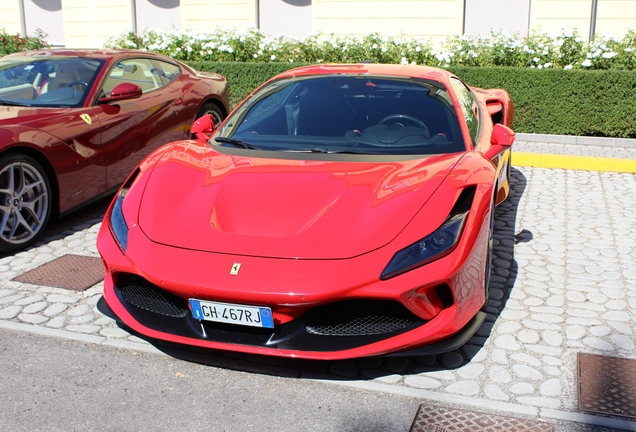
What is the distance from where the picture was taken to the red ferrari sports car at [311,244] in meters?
3.09

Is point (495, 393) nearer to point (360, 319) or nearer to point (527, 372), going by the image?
point (527, 372)

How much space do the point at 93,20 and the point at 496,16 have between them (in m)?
9.36

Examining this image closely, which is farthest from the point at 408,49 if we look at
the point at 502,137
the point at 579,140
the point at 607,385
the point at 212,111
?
the point at 607,385

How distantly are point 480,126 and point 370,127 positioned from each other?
1.00 metres

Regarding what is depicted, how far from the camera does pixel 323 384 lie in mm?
3299

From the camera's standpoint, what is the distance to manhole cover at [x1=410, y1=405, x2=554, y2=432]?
9.54 ft

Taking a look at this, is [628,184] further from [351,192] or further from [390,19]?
[390,19]

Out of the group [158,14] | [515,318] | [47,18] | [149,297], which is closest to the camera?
[149,297]

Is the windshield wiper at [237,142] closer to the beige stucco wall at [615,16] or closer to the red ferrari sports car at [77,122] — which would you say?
the red ferrari sports car at [77,122]

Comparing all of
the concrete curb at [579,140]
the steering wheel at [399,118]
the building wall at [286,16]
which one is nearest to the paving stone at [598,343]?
A: the steering wheel at [399,118]

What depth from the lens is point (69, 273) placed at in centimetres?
477

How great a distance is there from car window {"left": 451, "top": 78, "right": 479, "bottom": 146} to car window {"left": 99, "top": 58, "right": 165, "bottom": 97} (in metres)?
Result: 3.03

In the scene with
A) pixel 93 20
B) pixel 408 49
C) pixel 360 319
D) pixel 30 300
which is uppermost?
pixel 93 20

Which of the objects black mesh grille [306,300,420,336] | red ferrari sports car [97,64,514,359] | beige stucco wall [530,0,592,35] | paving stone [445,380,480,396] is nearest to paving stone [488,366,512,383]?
paving stone [445,380,480,396]
